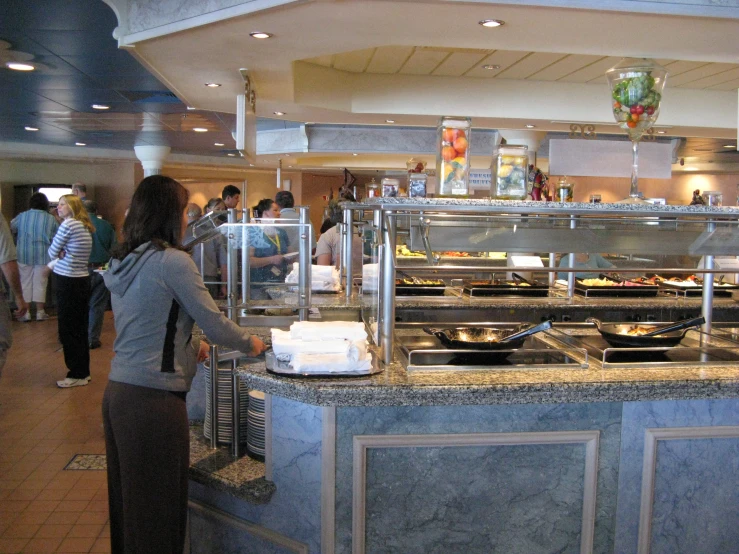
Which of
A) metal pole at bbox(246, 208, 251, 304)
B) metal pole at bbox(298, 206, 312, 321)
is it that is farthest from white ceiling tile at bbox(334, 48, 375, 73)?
metal pole at bbox(246, 208, 251, 304)

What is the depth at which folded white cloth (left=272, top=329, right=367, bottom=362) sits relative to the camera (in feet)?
7.11

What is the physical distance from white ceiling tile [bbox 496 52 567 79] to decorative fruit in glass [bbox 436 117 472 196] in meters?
2.29

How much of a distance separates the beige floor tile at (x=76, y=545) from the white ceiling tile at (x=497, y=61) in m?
3.62

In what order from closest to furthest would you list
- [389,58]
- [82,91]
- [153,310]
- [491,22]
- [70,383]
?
[153,310]
[491,22]
[389,58]
[70,383]
[82,91]

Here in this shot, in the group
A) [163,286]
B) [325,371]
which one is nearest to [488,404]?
[325,371]

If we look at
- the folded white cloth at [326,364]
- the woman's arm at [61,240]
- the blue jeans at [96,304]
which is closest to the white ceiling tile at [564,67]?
the folded white cloth at [326,364]

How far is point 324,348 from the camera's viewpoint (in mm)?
2197

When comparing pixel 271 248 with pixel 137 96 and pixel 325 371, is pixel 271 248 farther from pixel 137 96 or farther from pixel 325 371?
Answer: pixel 137 96

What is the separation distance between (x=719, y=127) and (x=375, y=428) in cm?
476

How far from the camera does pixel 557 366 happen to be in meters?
2.35

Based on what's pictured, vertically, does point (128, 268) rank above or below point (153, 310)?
above

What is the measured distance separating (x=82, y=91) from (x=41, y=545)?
13.3 ft

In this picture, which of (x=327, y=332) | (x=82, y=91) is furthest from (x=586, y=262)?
(x=82, y=91)

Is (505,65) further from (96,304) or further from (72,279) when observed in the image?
(96,304)
